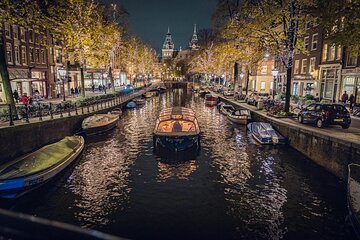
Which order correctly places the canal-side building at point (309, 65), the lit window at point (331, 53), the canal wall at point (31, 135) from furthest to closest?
1. the canal-side building at point (309, 65)
2. the lit window at point (331, 53)
3. the canal wall at point (31, 135)

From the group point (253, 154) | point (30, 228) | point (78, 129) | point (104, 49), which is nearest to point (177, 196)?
point (253, 154)

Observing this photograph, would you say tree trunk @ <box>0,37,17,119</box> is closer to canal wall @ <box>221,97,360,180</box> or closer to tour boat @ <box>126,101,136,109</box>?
canal wall @ <box>221,97,360,180</box>

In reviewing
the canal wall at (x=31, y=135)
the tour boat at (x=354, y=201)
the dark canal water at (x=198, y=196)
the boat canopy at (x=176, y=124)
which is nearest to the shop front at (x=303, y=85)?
the dark canal water at (x=198, y=196)

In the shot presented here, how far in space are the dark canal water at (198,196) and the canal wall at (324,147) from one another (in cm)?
66

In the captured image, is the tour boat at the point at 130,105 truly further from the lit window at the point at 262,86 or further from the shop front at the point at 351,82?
the lit window at the point at 262,86

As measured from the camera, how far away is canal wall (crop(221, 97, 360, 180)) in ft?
48.5

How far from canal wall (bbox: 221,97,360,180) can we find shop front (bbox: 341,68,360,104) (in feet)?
50.8

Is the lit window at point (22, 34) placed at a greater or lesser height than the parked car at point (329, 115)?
greater

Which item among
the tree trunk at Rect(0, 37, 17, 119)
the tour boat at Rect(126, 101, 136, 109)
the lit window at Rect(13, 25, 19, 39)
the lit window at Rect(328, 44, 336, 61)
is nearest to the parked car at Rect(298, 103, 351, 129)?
the lit window at Rect(328, 44, 336, 61)

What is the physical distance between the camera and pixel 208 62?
3093 inches

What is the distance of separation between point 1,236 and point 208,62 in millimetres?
78355

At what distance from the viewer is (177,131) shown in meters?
20.6

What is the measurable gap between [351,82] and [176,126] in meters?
26.8

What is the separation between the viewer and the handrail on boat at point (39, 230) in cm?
277
